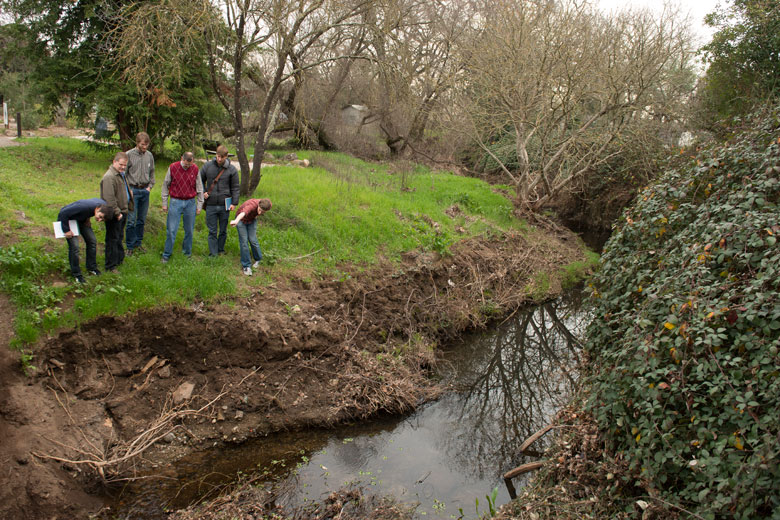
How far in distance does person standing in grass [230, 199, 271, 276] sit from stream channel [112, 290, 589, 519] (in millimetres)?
3152

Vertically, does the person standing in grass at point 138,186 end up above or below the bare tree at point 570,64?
below

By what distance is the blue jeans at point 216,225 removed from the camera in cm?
866

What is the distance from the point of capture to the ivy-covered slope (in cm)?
374

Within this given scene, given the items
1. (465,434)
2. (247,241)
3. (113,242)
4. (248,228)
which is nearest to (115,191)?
(113,242)

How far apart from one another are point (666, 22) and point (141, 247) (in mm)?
13860

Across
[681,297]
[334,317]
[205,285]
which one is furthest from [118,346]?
[681,297]

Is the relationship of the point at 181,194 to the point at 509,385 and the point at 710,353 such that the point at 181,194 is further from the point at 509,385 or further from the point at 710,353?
the point at 710,353

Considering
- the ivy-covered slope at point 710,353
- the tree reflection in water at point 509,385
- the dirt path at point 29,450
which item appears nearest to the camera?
the ivy-covered slope at point 710,353

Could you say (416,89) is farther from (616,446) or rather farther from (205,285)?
(616,446)

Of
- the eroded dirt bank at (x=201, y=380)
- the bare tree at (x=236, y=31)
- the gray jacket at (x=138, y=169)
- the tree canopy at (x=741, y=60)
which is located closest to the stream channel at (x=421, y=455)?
the eroded dirt bank at (x=201, y=380)

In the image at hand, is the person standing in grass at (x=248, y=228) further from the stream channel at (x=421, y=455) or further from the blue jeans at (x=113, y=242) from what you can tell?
the stream channel at (x=421, y=455)

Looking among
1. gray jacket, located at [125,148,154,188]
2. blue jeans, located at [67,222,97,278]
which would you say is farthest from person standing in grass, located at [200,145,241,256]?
blue jeans, located at [67,222,97,278]

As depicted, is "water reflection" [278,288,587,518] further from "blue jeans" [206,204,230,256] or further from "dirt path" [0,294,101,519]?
"blue jeans" [206,204,230,256]

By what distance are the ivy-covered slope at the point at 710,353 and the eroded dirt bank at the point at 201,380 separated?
3.72 meters
